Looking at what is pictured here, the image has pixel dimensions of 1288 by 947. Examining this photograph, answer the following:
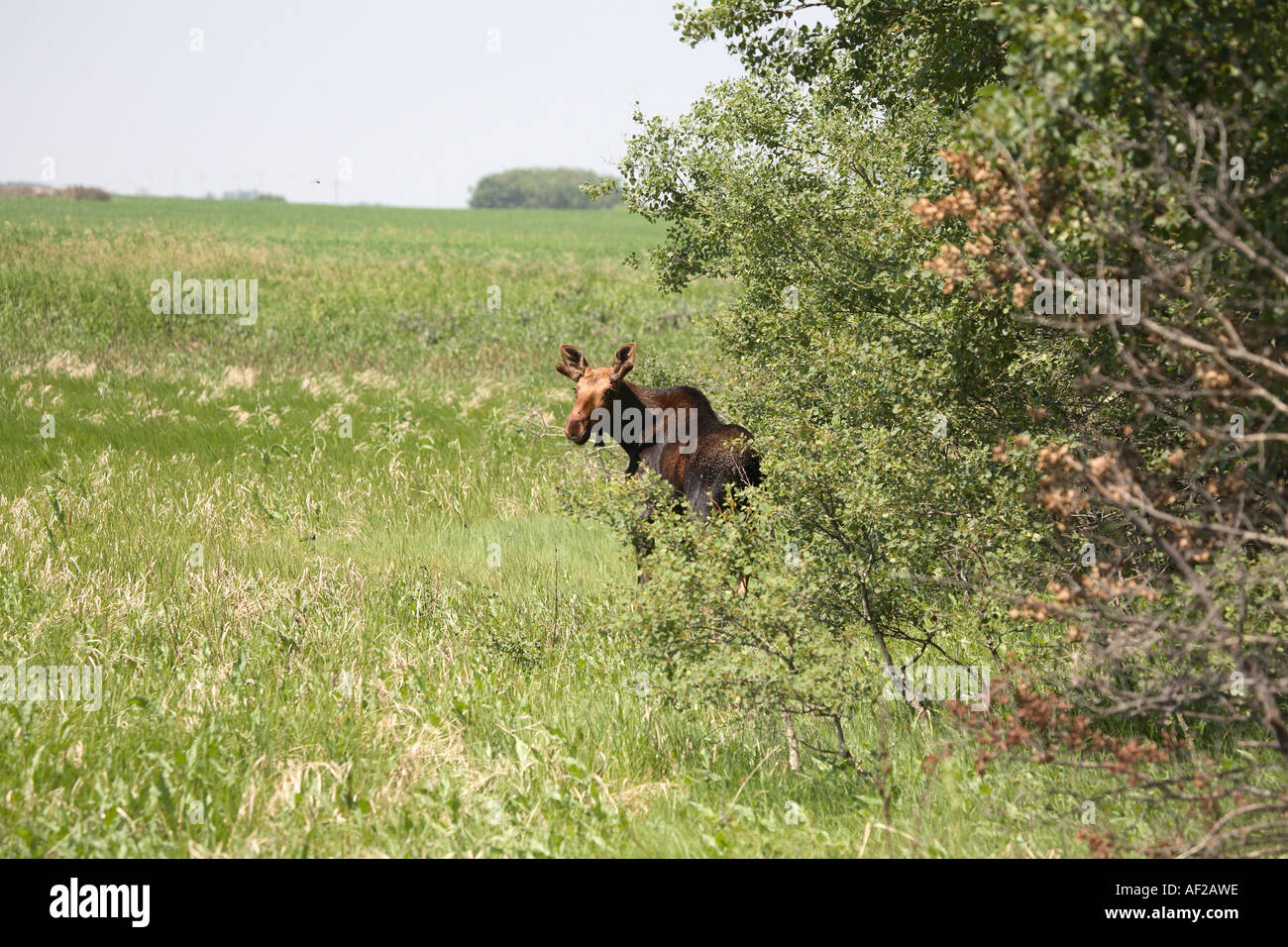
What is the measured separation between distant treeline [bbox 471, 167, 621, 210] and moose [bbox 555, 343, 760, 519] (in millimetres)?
157122

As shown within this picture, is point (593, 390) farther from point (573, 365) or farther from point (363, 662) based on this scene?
point (363, 662)

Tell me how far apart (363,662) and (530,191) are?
565 ft

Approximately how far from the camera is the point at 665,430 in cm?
945

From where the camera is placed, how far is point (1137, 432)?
641 cm

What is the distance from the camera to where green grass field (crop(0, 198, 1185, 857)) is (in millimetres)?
5117

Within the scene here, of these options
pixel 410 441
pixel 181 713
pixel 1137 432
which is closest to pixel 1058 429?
pixel 1137 432

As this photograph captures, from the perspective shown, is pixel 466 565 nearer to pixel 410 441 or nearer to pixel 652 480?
pixel 652 480

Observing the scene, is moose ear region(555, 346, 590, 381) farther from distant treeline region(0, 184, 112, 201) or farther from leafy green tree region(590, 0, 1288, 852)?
distant treeline region(0, 184, 112, 201)

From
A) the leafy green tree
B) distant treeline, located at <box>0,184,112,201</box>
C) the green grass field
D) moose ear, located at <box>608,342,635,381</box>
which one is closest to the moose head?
moose ear, located at <box>608,342,635,381</box>

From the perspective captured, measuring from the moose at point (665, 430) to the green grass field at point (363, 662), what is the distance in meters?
0.57

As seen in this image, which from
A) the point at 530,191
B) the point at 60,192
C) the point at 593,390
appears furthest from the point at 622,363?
the point at 530,191

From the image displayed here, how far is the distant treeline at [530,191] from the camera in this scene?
17000 centimetres

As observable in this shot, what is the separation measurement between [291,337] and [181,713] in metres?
26.7

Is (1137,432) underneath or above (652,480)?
above
